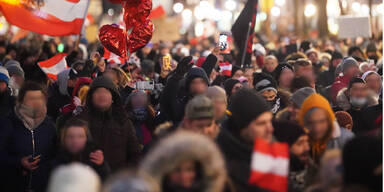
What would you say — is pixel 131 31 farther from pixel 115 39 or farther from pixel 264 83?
pixel 264 83

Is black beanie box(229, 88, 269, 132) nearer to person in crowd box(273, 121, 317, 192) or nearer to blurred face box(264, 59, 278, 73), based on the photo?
person in crowd box(273, 121, 317, 192)

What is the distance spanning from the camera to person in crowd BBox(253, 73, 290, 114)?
10.4m

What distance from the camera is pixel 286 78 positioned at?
37.6ft

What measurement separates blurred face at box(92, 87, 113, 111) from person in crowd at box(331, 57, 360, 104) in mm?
4249

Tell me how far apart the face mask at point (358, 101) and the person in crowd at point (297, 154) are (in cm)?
167

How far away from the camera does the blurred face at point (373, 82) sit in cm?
1121

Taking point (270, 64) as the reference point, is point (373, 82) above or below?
above

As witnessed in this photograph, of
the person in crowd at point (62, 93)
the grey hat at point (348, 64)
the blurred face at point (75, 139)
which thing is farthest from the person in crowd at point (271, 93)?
the blurred face at point (75, 139)

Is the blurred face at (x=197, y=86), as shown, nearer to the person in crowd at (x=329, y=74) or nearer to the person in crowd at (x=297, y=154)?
the person in crowd at (x=297, y=154)

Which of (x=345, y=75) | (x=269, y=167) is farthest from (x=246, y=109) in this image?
(x=345, y=75)

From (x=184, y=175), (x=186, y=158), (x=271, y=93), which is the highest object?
(x=186, y=158)

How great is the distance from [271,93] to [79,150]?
154 inches

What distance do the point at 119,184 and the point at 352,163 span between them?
161cm

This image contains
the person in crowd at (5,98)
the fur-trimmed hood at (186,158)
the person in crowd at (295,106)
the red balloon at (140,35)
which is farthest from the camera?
the red balloon at (140,35)
